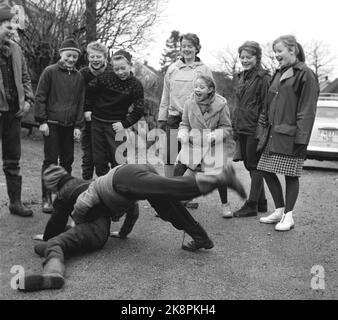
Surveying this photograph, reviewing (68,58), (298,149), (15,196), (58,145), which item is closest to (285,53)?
(298,149)

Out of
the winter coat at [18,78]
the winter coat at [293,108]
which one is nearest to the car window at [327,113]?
the winter coat at [293,108]

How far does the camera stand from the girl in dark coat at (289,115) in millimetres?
5164

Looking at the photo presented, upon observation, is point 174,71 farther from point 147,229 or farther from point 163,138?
point 147,229

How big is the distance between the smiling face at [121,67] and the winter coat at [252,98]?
132 cm

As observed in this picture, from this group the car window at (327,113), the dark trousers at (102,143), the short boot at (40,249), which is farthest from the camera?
the car window at (327,113)

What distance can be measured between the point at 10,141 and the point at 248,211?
9.03 feet

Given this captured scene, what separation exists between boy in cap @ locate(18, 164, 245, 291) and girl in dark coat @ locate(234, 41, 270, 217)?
1.56 m

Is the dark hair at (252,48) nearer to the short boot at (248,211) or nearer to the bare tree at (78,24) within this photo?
the short boot at (248,211)

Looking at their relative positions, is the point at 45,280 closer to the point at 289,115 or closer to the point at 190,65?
the point at 289,115

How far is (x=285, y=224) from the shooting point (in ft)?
17.7

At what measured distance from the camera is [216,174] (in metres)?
4.05

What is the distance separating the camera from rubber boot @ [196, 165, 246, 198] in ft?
13.0

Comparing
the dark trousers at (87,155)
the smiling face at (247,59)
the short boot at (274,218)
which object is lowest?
the short boot at (274,218)
